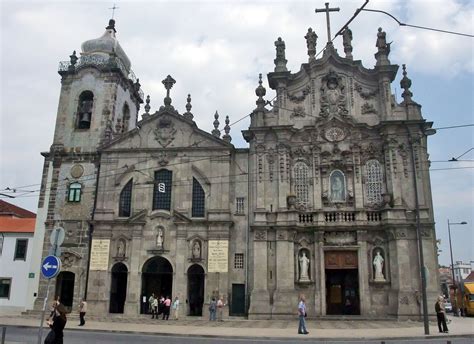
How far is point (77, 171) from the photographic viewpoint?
33.3 metres

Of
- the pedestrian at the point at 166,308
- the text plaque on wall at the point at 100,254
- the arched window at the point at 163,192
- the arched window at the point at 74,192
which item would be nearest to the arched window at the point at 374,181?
the arched window at the point at 163,192

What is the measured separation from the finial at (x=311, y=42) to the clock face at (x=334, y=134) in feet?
20.0

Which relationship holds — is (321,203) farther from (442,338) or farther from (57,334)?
(57,334)

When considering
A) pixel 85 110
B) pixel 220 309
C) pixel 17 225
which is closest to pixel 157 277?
pixel 220 309

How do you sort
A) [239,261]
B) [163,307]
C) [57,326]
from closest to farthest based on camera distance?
[57,326] < [163,307] < [239,261]

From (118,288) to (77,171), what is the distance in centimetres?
929

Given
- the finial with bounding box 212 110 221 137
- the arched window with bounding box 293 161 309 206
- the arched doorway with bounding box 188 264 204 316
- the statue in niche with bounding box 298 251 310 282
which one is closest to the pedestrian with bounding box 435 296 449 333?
the statue in niche with bounding box 298 251 310 282

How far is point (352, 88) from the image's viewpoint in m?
31.9

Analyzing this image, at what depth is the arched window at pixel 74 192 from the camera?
32656mm

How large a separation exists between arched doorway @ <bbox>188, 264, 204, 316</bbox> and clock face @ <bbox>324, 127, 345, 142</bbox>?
1269cm

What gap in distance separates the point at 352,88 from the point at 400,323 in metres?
16.2

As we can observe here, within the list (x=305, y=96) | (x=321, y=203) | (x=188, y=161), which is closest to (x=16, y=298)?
(x=188, y=161)

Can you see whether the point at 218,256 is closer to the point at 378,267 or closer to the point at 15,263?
the point at 378,267

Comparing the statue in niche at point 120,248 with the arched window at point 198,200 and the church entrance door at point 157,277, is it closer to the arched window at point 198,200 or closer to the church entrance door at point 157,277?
the church entrance door at point 157,277
